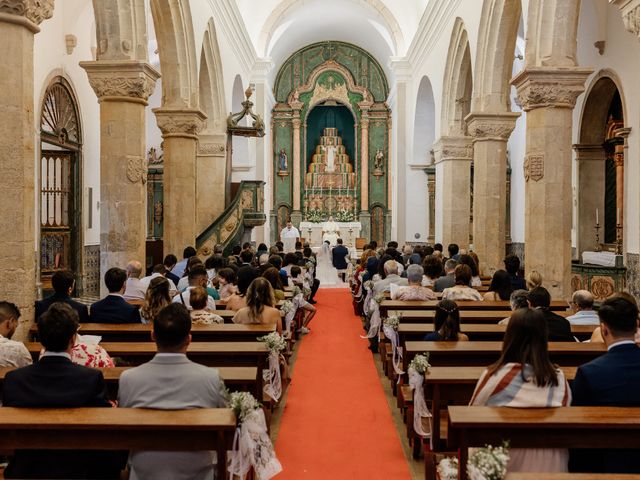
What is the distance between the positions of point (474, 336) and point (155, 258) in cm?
1037

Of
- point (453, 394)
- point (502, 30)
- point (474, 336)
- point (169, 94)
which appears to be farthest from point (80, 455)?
point (502, 30)

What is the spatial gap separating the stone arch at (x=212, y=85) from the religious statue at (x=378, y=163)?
13.2 metres

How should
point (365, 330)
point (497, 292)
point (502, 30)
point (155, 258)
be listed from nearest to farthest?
point (497, 292)
point (365, 330)
point (502, 30)
point (155, 258)

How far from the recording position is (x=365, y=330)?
10641mm

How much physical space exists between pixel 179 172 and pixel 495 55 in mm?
6424

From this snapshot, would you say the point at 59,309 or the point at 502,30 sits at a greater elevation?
the point at 502,30

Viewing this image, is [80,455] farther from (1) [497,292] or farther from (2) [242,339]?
(1) [497,292]

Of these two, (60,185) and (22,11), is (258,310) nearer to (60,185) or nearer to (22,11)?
(22,11)

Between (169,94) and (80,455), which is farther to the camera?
(169,94)

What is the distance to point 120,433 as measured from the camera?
290 cm

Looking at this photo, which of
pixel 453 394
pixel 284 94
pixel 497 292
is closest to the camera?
pixel 453 394

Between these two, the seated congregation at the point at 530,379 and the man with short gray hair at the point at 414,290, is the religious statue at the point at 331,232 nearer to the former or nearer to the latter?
the man with short gray hair at the point at 414,290

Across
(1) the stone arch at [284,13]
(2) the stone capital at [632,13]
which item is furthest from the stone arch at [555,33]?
(1) the stone arch at [284,13]

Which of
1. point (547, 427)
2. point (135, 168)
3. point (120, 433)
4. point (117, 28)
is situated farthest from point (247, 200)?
point (547, 427)
